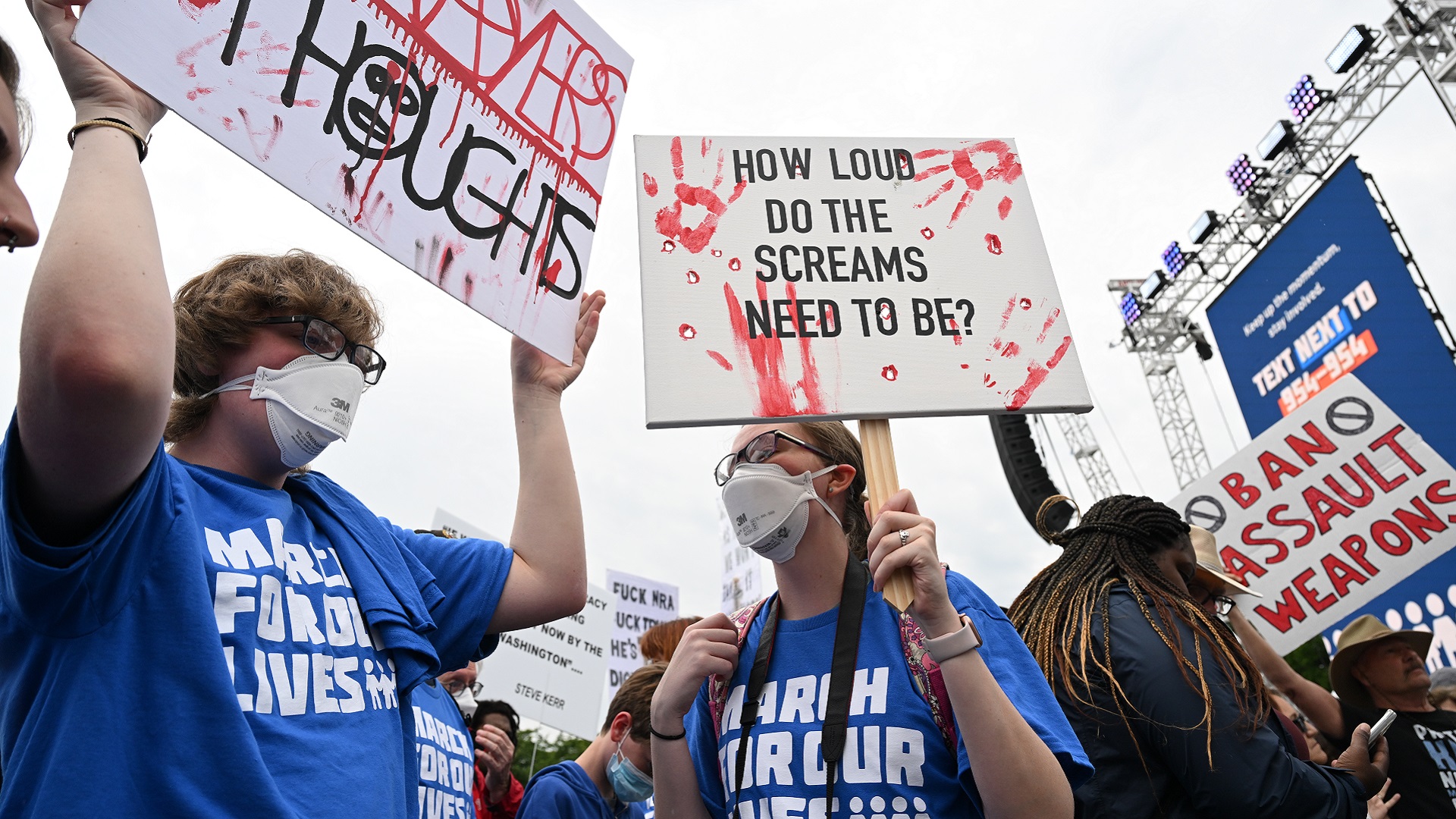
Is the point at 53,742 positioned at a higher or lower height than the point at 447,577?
lower

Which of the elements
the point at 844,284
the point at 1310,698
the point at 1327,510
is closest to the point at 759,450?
the point at 844,284

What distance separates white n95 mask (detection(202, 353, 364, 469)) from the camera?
1.74m

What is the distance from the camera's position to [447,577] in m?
2.04

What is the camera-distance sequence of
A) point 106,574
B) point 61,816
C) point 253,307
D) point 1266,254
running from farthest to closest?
1. point 1266,254
2. point 253,307
3. point 106,574
4. point 61,816

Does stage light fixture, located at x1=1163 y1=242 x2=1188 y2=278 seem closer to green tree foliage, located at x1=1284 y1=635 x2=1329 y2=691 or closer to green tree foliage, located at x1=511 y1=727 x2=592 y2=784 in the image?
green tree foliage, located at x1=1284 y1=635 x2=1329 y2=691

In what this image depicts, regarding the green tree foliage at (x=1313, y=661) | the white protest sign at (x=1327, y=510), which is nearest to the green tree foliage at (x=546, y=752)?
the green tree foliage at (x=1313, y=661)

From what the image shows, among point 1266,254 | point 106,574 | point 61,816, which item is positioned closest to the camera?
point 61,816

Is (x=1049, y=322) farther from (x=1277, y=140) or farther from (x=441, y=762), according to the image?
(x=1277, y=140)

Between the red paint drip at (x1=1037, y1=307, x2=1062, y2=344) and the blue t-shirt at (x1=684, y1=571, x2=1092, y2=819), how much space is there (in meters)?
0.94

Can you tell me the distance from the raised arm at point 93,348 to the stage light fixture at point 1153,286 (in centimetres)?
2360

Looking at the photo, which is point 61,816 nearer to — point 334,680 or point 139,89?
point 334,680

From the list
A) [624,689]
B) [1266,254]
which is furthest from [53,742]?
[1266,254]

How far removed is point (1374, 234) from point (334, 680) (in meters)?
14.9

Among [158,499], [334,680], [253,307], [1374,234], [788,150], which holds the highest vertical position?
[1374,234]
